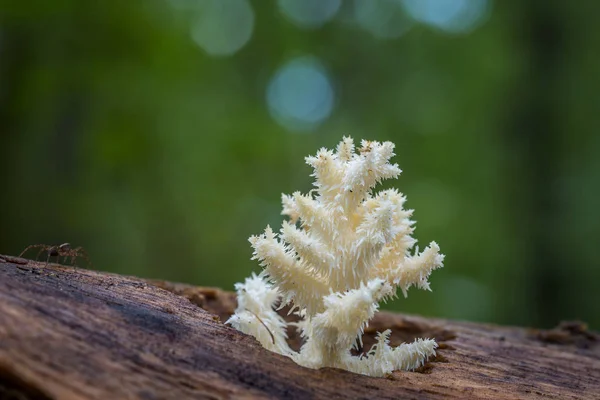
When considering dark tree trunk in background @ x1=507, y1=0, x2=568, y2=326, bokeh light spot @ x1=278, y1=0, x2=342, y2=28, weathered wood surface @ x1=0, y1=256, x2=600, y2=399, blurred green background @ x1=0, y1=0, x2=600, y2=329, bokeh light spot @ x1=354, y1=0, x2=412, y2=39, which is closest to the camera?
weathered wood surface @ x1=0, y1=256, x2=600, y2=399

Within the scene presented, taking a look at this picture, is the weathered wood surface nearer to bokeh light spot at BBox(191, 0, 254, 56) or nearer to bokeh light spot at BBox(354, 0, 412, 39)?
bokeh light spot at BBox(191, 0, 254, 56)

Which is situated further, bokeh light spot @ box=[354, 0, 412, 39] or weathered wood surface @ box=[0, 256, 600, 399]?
bokeh light spot @ box=[354, 0, 412, 39]

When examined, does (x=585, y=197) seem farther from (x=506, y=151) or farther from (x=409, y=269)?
(x=409, y=269)

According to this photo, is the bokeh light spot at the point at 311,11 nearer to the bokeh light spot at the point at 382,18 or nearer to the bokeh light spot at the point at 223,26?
the bokeh light spot at the point at 382,18

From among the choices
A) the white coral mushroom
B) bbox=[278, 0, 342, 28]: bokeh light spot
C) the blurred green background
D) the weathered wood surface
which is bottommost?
the weathered wood surface

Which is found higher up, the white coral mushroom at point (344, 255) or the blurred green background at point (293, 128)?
the blurred green background at point (293, 128)

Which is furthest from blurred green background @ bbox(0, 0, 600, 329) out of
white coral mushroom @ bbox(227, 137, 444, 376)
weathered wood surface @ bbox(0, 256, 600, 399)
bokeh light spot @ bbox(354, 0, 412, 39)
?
white coral mushroom @ bbox(227, 137, 444, 376)

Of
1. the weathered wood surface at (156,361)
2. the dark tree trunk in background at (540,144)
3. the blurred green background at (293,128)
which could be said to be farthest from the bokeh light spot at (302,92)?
the weathered wood surface at (156,361)
